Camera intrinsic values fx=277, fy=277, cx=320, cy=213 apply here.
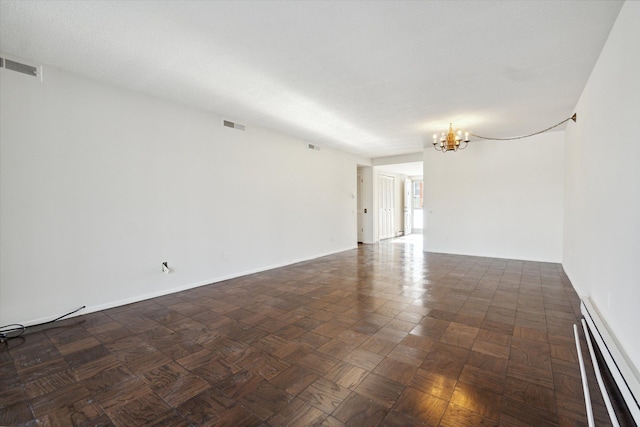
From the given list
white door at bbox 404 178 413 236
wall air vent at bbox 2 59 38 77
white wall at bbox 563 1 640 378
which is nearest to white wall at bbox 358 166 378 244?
white door at bbox 404 178 413 236

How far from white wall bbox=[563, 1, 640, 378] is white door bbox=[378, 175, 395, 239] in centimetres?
584

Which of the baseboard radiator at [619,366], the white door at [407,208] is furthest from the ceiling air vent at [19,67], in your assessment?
the white door at [407,208]

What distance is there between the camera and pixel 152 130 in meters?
3.60

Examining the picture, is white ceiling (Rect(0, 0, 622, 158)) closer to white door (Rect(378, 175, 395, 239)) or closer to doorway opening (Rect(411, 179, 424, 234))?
white door (Rect(378, 175, 395, 239))

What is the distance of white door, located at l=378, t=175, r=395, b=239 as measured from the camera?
353 inches

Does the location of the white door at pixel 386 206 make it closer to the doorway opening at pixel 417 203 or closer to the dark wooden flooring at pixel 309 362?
the doorway opening at pixel 417 203

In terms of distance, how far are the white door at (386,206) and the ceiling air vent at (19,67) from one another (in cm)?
775

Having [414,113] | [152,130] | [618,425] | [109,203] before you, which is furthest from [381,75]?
[109,203]

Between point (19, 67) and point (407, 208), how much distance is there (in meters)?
10.5

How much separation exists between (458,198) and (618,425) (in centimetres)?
562

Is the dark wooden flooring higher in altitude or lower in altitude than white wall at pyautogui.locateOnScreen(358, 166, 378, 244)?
lower

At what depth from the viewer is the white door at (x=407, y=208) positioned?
1081cm

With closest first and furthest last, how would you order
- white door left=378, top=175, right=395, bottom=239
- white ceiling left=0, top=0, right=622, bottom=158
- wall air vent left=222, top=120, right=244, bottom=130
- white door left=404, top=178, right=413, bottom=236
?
white ceiling left=0, top=0, right=622, bottom=158 → wall air vent left=222, top=120, right=244, bottom=130 → white door left=378, top=175, right=395, bottom=239 → white door left=404, top=178, right=413, bottom=236

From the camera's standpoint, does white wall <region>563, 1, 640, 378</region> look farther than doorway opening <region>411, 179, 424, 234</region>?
No
